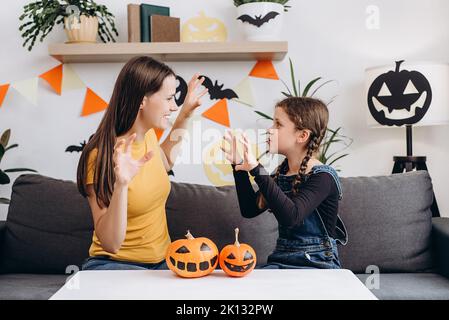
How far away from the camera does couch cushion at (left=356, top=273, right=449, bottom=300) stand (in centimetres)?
187

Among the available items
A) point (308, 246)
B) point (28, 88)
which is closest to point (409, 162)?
point (308, 246)

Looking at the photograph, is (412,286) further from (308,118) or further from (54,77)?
(54,77)

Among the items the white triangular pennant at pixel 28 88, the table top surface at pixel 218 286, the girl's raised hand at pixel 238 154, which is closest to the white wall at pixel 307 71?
the white triangular pennant at pixel 28 88

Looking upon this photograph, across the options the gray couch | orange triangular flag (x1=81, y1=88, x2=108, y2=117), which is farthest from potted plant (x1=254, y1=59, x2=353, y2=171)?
orange triangular flag (x1=81, y1=88, x2=108, y2=117)

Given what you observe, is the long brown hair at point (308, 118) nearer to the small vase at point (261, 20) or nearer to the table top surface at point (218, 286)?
the table top surface at point (218, 286)

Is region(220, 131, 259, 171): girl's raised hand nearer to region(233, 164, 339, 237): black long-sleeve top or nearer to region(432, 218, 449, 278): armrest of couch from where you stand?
region(233, 164, 339, 237): black long-sleeve top

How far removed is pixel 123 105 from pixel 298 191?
0.61 metres

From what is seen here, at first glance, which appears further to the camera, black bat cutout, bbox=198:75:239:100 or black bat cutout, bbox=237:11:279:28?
black bat cutout, bbox=198:75:239:100

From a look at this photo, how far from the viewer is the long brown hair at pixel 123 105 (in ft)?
5.66

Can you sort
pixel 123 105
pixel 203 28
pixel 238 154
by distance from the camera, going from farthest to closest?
1. pixel 203 28
2. pixel 123 105
3. pixel 238 154

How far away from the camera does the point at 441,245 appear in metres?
2.14

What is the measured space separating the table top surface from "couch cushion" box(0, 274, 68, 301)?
57 cm
